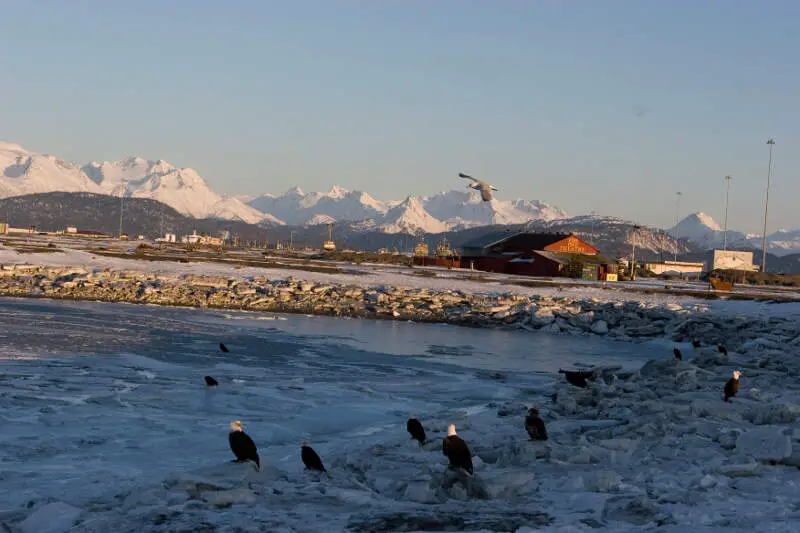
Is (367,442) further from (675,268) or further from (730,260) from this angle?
(675,268)

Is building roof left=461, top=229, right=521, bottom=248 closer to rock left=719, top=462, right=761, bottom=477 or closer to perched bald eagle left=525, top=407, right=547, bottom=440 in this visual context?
perched bald eagle left=525, top=407, right=547, bottom=440

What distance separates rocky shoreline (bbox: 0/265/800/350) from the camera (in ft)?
129

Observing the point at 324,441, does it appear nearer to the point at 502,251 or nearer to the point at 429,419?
the point at 429,419

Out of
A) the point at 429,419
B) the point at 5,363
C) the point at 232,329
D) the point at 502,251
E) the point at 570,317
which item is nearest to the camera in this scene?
the point at 429,419

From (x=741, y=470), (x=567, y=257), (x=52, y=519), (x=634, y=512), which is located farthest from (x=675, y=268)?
(x=52, y=519)

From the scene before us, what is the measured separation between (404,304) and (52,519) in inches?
1431

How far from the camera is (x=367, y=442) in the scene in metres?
14.9

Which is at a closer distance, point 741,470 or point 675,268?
point 741,470

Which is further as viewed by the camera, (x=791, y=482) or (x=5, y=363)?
(x=5, y=363)

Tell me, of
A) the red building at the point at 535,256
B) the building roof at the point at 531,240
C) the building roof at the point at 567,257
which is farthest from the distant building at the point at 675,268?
the building roof at the point at 567,257

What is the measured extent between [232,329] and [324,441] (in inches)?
704

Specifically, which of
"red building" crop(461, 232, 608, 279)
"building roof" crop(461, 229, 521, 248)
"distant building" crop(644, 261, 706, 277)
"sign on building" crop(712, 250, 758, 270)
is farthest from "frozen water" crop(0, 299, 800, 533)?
"distant building" crop(644, 261, 706, 277)

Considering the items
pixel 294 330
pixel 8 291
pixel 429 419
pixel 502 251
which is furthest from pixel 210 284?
pixel 502 251

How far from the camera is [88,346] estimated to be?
24.7 metres
